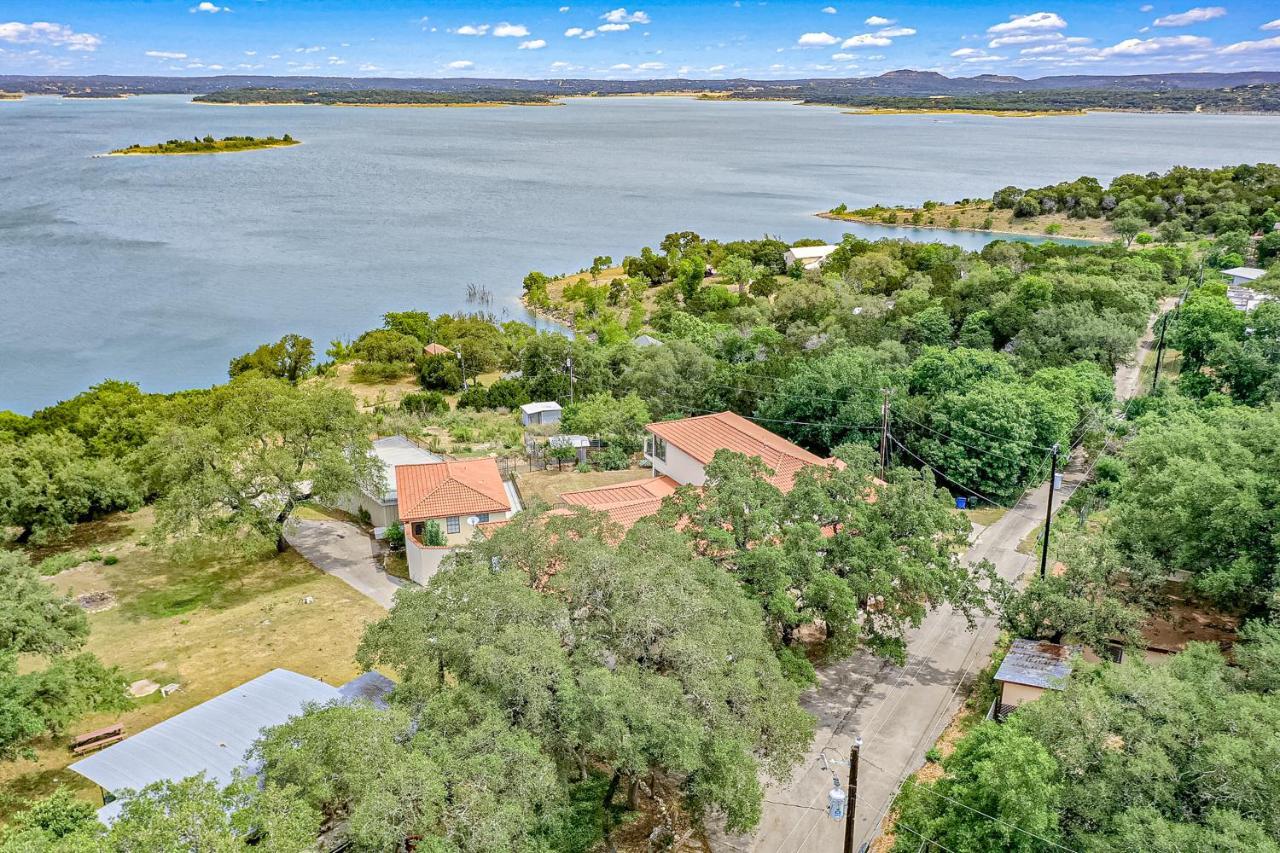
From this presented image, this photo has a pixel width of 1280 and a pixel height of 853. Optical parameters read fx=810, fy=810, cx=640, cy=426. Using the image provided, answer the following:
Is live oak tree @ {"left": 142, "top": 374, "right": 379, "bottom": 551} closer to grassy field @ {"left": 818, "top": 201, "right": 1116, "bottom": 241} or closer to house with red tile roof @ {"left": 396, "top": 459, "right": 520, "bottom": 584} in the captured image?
house with red tile roof @ {"left": 396, "top": 459, "right": 520, "bottom": 584}

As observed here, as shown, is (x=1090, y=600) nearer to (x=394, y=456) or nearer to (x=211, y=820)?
(x=211, y=820)

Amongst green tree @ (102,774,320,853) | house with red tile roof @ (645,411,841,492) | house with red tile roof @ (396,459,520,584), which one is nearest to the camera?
green tree @ (102,774,320,853)

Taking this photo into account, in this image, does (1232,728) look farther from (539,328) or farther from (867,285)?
(539,328)

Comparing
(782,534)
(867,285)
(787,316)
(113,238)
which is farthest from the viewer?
(113,238)

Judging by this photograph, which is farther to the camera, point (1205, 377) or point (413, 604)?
point (1205, 377)

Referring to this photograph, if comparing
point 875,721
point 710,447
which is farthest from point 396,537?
point 875,721

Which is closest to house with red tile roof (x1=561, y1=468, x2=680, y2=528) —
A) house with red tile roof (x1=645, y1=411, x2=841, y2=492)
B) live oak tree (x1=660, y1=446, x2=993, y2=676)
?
house with red tile roof (x1=645, y1=411, x2=841, y2=492)

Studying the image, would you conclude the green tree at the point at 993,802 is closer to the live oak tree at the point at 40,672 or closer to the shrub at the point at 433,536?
the shrub at the point at 433,536

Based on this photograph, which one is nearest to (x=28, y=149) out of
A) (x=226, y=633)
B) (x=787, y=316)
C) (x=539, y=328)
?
(x=539, y=328)
